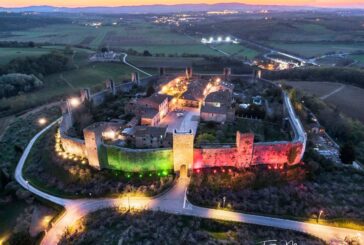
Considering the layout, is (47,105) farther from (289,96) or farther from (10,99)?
(289,96)

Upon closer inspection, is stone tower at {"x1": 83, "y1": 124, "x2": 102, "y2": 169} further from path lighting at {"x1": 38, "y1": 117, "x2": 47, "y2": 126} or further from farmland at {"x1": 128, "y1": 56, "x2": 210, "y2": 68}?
farmland at {"x1": 128, "y1": 56, "x2": 210, "y2": 68}

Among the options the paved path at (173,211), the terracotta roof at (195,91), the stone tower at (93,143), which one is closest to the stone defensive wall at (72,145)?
the stone tower at (93,143)

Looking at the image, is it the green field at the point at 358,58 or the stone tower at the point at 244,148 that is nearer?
the stone tower at the point at 244,148

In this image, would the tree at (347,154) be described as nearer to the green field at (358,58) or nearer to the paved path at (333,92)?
the paved path at (333,92)

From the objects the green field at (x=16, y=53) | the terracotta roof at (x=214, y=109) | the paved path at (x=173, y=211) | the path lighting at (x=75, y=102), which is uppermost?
the green field at (x=16, y=53)

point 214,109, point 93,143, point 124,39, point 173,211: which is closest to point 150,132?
point 93,143

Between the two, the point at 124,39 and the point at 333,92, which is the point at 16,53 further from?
the point at 333,92
